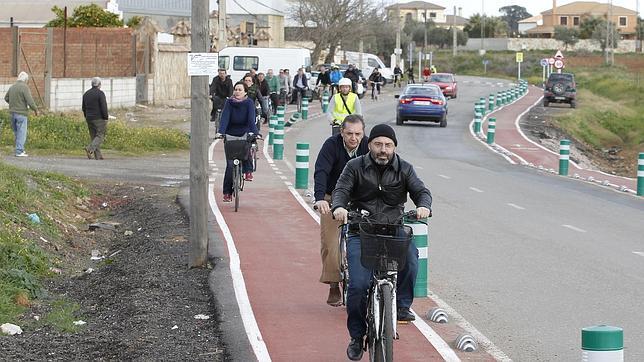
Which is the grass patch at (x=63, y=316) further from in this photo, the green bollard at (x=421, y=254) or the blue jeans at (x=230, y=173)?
the blue jeans at (x=230, y=173)

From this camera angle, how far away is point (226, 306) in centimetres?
1081

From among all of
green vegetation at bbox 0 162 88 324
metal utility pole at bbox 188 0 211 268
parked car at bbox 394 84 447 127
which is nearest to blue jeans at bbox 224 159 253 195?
green vegetation at bbox 0 162 88 324

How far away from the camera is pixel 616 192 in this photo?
24.5 metres

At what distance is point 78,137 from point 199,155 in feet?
54.1

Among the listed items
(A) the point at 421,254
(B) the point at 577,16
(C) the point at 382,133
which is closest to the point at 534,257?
(A) the point at 421,254

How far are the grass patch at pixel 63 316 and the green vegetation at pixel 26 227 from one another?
0.27m

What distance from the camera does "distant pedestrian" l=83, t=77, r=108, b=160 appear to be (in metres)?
25.7

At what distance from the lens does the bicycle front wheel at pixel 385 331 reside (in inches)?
295

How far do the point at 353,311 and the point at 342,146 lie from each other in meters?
2.36

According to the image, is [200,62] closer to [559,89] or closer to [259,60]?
[259,60]

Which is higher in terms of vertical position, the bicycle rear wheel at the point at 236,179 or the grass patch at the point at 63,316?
the bicycle rear wheel at the point at 236,179

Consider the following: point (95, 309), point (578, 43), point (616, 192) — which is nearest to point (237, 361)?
point (95, 309)

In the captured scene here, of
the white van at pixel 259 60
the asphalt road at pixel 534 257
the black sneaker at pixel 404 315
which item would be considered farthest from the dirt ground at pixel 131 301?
the white van at pixel 259 60

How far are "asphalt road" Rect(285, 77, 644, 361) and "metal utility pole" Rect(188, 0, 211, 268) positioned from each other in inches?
97.5
